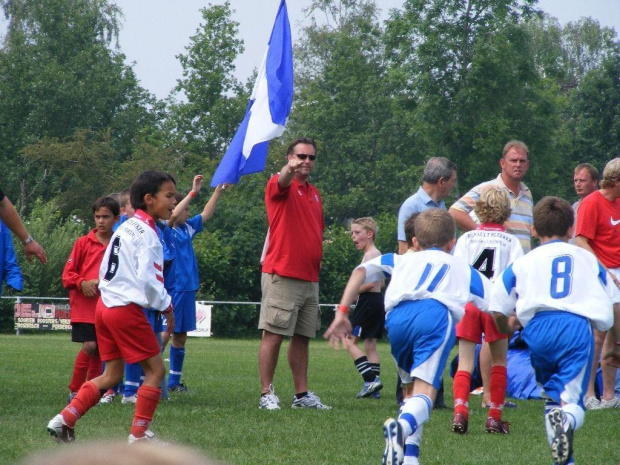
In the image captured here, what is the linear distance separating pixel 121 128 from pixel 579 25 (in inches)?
1154

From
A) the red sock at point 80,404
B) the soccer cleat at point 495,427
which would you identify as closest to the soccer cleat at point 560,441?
the soccer cleat at point 495,427

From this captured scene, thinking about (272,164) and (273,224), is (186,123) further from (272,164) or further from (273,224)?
(273,224)

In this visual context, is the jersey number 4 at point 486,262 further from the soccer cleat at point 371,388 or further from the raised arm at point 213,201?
the soccer cleat at point 371,388

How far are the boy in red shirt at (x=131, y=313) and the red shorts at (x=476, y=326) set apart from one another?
2.46 meters

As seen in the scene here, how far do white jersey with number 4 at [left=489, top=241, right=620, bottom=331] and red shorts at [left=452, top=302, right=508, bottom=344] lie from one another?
1485mm

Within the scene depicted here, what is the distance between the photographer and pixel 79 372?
840cm

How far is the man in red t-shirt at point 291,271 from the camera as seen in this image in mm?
8281

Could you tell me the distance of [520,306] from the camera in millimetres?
5578

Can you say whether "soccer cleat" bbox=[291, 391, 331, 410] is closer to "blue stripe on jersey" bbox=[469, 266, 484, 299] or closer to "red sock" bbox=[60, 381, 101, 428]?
"red sock" bbox=[60, 381, 101, 428]

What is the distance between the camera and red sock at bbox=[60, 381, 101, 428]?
5719 mm

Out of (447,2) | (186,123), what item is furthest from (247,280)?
(186,123)

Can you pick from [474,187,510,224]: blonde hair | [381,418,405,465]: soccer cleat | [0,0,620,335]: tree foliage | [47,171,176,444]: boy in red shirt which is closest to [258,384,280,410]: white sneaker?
[47,171,176,444]: boy in red shirt

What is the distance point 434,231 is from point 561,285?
0.82 metres

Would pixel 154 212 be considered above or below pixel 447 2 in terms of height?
below
